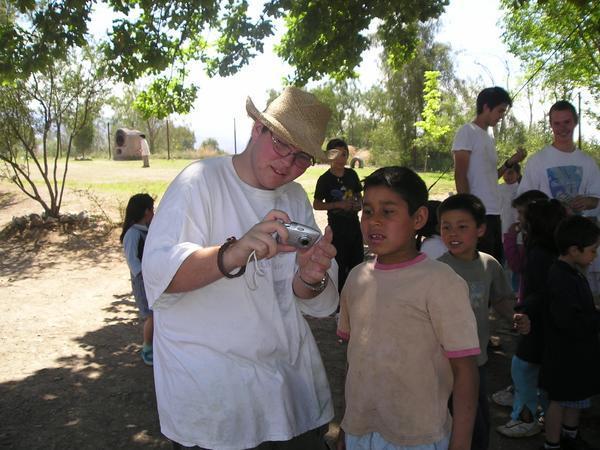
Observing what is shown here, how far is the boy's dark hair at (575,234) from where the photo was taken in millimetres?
3258

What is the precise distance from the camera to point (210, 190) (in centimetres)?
210

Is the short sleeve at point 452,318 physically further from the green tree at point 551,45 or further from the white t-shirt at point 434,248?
the green tree at point 551,45

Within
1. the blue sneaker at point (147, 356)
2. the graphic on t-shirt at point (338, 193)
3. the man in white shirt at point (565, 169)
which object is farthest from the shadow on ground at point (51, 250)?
the man in white shirt at point (565, 169)

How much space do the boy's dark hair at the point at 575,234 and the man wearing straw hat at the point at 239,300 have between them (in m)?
1.77

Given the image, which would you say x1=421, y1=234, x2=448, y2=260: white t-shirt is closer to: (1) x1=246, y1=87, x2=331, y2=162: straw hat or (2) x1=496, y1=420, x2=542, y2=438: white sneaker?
(2) x1=496, y1=420, x2=542, y2=438: white sneaker

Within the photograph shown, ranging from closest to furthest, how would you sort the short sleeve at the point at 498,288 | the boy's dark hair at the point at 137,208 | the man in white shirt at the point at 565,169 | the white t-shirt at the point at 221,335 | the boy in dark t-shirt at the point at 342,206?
the white t-shirt at the point at 221,335 → the short sleeve at the point at 498,288 → the man in white shirt at the point at 565,169 → the boy's dark hair at the point at 137,208 → the boy in dark t-shirt at the point at 342,206

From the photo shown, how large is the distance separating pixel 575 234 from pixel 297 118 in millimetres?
2010

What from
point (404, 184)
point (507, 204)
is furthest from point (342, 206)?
point (404, 184)

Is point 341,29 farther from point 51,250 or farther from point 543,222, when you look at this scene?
point 51,250

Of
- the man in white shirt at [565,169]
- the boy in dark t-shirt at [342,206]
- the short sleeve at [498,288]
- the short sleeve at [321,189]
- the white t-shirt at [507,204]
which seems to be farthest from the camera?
the white t-shirt at [507,204]

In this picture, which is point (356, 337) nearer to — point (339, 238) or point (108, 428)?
point (108, 428)

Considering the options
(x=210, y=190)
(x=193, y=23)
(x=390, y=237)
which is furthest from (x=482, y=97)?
(x=193, y=23)

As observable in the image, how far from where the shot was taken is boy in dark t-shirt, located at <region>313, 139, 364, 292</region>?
604cm

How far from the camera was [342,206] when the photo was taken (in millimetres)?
5973
